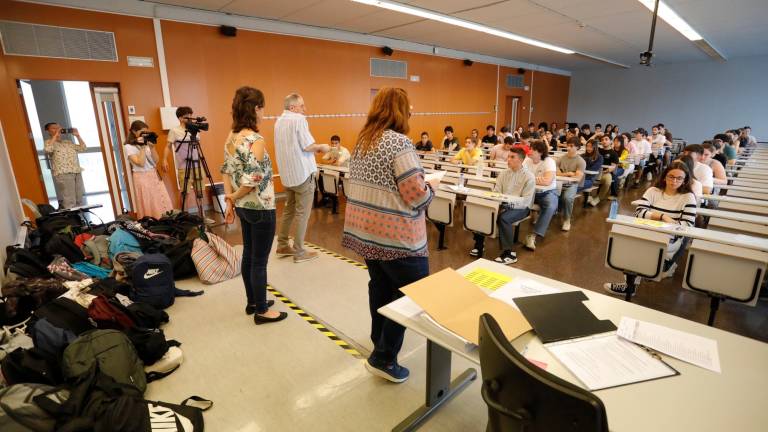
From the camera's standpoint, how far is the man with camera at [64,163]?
16.7ft

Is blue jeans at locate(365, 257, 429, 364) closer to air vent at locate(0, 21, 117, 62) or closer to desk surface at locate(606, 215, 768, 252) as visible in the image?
desk surface at locate(606, 215, 768, 252)

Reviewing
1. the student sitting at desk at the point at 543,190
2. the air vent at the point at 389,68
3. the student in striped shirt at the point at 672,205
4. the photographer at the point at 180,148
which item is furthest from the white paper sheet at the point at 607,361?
the air vent at the point at 389,68

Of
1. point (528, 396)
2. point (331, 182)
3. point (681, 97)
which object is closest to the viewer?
point (528, 396)

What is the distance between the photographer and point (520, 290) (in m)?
1.67

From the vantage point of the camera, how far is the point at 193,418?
195 centimetres

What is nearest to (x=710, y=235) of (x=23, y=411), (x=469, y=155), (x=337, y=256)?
(x=337, y=256)

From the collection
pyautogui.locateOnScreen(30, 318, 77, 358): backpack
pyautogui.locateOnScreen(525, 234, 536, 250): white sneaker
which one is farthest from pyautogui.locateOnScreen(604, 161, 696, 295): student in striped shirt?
pyautogui.locateOnScreen(30, 318, 77, 358): backpack

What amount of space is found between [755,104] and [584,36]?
337 inches

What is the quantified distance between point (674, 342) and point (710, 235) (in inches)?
77.3

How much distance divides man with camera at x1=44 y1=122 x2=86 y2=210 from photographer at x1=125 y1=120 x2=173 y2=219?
A: 1.00m

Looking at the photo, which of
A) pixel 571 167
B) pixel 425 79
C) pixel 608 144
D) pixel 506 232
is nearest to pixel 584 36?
pixel 608 144

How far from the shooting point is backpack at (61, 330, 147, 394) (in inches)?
78.1

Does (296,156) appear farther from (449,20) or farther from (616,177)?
(616,177)

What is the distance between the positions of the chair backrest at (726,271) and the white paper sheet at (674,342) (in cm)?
163
